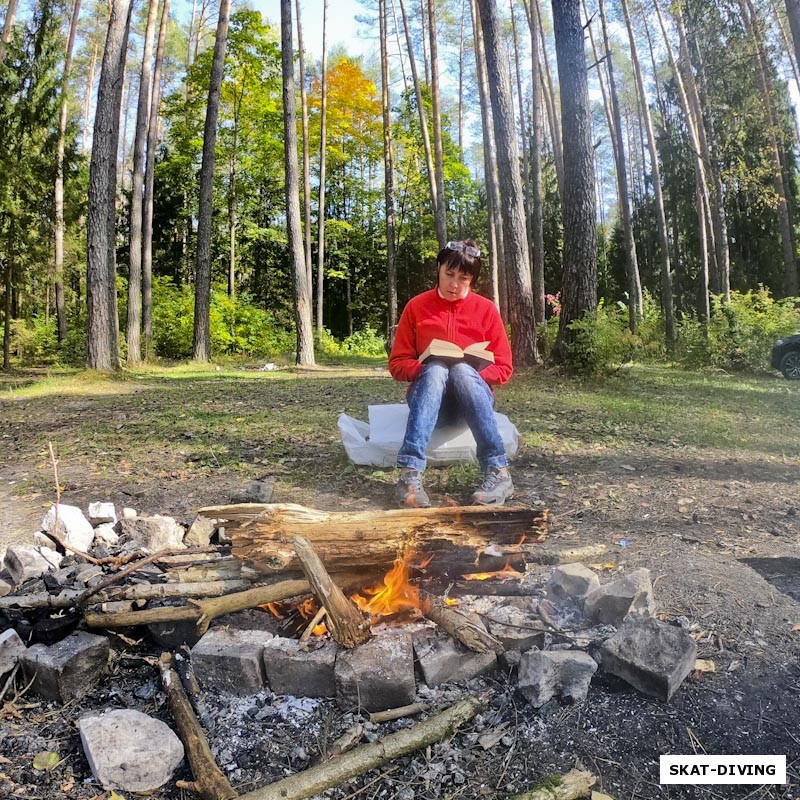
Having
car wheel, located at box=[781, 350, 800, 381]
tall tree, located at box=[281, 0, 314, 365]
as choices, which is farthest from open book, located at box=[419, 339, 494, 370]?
car wheel, located at box=[781, 350, 800, 381]

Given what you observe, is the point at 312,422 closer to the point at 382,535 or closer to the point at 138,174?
the point at 382,535

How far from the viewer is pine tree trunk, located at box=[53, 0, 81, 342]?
1507 centimetres

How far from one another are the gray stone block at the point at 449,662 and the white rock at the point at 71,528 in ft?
5.66

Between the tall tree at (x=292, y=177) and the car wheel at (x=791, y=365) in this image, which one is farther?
the tall tree at (x=292, y=177)

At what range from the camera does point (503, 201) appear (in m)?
9.65

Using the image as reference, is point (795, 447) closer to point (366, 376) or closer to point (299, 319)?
point (366, 376)

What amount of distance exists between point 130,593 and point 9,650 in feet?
1.27

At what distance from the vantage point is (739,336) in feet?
40.2

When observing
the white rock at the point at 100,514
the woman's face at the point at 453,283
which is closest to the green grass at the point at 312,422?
the white rock at the point at 100,514

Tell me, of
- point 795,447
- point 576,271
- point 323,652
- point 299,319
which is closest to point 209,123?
point 299,319

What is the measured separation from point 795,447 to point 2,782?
603 cm

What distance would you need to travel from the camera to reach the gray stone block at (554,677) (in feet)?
5.86

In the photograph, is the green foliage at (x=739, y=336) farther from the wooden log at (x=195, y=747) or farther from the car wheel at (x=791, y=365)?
the wooden log at (x=195, y=747)

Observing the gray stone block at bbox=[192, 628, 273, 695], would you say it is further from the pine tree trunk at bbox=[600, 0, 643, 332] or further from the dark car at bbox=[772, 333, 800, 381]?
the pine tree trunk at bbox=[600, 0, 643, 332]
